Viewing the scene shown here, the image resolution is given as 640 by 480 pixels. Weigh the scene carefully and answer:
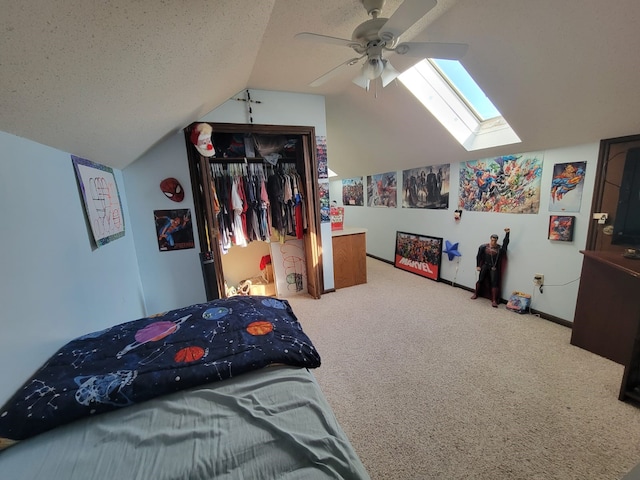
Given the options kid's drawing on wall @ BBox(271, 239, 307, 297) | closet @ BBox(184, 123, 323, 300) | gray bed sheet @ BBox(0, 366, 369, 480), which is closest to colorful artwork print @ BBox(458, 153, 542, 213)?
closet @ BBox(184, 123, 323, 300)

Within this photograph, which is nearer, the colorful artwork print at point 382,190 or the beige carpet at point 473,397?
the beige carpet at point 473,397

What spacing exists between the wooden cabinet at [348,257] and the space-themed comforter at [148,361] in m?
2.17

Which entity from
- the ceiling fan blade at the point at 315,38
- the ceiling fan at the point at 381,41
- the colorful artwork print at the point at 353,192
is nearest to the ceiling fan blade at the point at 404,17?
the ceiling fan at the point at 381,41

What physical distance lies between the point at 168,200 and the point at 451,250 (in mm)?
3497

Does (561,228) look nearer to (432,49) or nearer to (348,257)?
(432,49)

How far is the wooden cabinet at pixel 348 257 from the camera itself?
138 inches

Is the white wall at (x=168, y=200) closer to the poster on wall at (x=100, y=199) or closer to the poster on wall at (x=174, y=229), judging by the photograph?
the poster on wall at (x=174, y=229)

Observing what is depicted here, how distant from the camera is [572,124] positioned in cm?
200

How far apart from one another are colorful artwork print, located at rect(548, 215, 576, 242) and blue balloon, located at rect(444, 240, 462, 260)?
3.38 feet

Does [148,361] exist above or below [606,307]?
above

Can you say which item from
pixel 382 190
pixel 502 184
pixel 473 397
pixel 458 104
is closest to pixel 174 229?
pixel 473 397

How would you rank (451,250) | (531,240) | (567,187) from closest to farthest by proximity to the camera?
1. (567,187)
2. (531,240)
3. (451,250)

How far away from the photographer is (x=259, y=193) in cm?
305

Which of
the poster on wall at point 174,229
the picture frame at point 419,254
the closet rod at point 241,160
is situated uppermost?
the closet rod at point 241,160
